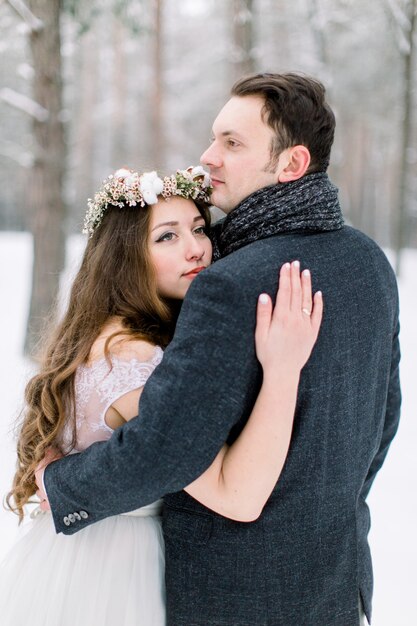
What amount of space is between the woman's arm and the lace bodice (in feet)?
1.19

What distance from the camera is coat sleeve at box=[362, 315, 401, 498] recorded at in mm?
1956

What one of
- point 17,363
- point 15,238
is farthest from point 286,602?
point 15,238

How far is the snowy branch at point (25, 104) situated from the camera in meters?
6.05

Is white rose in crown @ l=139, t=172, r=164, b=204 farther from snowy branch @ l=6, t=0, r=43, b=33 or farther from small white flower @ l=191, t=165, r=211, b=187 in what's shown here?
snowy branch @ l=6, t=0, r=43, b=33

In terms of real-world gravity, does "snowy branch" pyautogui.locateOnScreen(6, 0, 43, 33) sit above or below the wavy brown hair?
above

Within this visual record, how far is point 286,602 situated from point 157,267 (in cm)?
102

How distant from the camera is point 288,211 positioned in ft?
5.14

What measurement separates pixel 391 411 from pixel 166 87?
19.4 metres

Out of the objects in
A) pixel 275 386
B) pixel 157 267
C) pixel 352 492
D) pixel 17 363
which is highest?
pixel 157 267

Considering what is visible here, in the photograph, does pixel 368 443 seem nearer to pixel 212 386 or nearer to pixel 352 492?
pixel 352 492

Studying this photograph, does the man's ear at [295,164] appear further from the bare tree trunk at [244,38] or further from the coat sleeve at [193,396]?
the bare tree trunk at [244,38]

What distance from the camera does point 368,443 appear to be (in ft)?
5.66

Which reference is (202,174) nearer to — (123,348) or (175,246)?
(175,246)

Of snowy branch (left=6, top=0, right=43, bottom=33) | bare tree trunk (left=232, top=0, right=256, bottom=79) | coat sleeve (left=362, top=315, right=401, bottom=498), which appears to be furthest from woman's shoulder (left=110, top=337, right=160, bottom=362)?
bare tree trunk (left=232, top=0, right=256, bottom=79)
